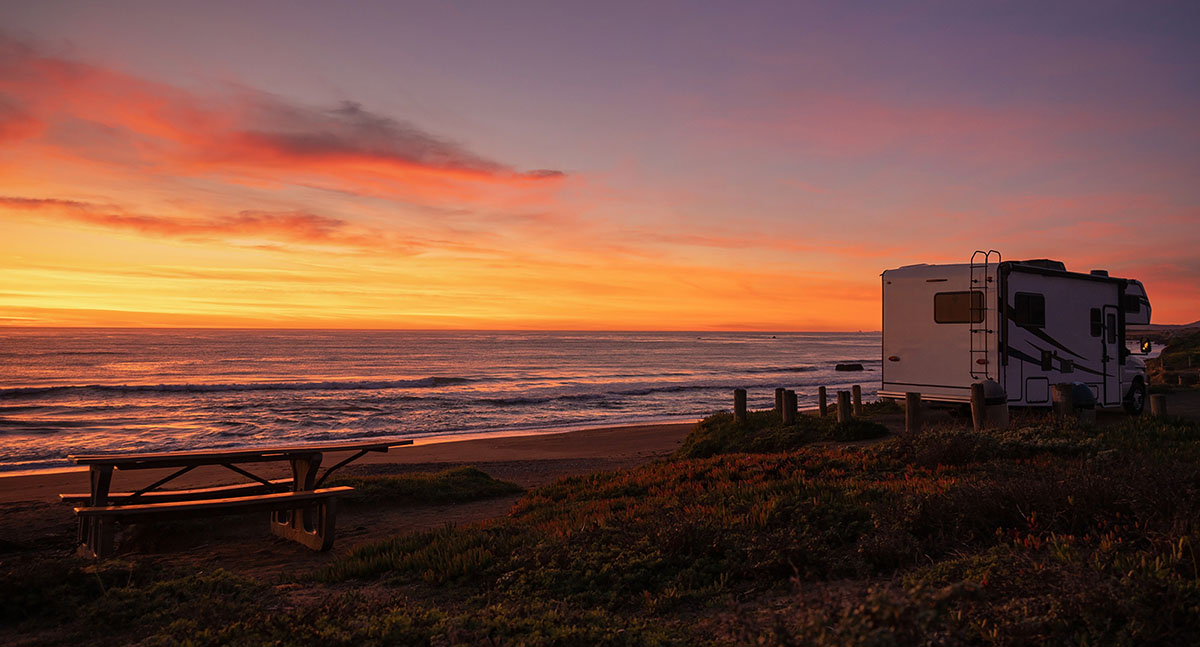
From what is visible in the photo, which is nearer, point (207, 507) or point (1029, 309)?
point (207, 507)

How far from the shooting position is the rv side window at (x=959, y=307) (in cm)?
1379

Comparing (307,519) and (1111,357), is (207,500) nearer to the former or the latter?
(307,519)

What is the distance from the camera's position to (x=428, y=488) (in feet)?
38.6

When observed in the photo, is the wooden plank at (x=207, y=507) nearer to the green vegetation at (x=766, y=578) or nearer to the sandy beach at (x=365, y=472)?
the sandy beach at (x=365, y=472)

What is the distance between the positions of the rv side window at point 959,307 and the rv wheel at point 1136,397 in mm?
5802

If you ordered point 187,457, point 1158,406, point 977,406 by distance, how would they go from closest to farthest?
point 187,457, point 977,406, point 1158,406

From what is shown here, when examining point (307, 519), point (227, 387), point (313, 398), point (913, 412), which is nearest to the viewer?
point (307, 519)

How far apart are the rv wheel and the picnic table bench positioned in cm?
1713

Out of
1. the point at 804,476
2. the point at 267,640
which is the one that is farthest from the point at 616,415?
the point at 267,640

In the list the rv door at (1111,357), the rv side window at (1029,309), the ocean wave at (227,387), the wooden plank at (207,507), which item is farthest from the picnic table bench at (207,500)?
the ocean wave at (227,387)

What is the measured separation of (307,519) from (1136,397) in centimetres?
1858

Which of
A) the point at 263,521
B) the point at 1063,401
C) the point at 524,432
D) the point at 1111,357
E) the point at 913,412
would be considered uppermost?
the point at 1111,357

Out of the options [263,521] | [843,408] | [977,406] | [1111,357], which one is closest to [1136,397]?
[1111,357]

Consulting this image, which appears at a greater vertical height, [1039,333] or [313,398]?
[1039,333]
